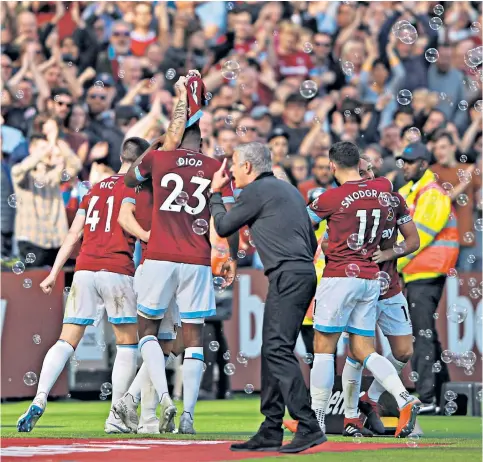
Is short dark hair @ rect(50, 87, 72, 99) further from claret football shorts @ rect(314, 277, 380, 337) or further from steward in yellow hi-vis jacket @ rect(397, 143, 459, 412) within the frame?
claret football shorts @ rect(314, 277, 380, 337)

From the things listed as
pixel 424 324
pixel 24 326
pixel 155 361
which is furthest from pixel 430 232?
pixel 24 326

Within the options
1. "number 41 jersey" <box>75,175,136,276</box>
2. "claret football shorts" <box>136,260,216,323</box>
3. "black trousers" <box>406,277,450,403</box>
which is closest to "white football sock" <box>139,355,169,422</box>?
"claret football shorts" <box>136,260,216,323</box>

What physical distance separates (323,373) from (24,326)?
18.9 ft

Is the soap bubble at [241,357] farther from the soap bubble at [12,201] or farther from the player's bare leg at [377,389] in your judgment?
the player's bare leg at [377,389]

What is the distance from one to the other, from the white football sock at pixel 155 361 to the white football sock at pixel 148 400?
335 millimetres

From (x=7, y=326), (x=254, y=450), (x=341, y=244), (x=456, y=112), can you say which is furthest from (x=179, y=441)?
(x=456, y=112)

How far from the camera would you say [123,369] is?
33.9 ft

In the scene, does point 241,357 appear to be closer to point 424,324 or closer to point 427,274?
point 424,324

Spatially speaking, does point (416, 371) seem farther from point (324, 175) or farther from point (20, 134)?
point (20, 134)

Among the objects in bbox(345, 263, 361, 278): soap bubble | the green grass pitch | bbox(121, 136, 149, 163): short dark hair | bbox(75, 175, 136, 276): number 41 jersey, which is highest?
bbox(121, 136, 149, 163): short dark hair

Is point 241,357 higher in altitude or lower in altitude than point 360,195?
lower

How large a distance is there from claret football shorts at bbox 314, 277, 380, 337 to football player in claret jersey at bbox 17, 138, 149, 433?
1596 mm

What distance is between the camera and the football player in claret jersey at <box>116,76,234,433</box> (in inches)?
389

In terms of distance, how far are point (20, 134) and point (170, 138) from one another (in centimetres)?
637
